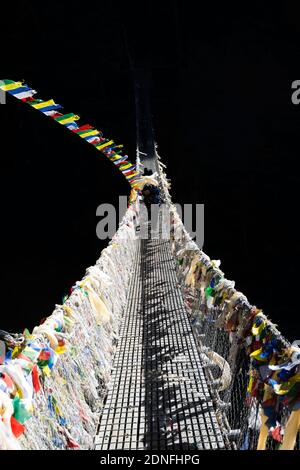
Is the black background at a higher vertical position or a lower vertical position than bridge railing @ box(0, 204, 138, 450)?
higher

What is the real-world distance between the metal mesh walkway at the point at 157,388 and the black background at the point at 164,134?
401 inches

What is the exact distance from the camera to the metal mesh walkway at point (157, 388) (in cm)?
350

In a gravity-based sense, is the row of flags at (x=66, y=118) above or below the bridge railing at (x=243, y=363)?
above

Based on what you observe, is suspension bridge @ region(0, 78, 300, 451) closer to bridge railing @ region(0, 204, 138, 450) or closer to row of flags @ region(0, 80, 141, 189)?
bridge railing @ region(0, 204, 138, 450)

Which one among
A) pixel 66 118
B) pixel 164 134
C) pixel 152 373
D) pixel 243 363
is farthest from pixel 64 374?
pixel 164 134

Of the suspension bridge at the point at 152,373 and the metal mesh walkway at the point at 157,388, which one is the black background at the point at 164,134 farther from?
the suspension bridge at the point at 152,373

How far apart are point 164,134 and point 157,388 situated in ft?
83.2

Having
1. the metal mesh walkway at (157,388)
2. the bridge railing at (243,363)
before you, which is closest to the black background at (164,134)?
the metal mesh walkway at (157,388)

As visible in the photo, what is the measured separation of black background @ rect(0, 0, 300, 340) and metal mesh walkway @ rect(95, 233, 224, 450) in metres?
10.2

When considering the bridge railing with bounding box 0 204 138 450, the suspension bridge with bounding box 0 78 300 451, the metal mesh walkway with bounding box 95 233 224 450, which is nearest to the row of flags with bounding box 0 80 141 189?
the suspension bridge with bounding box 0 78 300 451

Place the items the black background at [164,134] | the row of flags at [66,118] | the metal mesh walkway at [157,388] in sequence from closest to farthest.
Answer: the metal mesh walkway at [157,388]
the row of flags at [66,118]
the black background at [164,134]

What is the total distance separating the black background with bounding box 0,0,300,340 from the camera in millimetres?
19516

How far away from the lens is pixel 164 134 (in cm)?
2830

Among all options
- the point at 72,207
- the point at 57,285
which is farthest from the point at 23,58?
the point at 57,285
